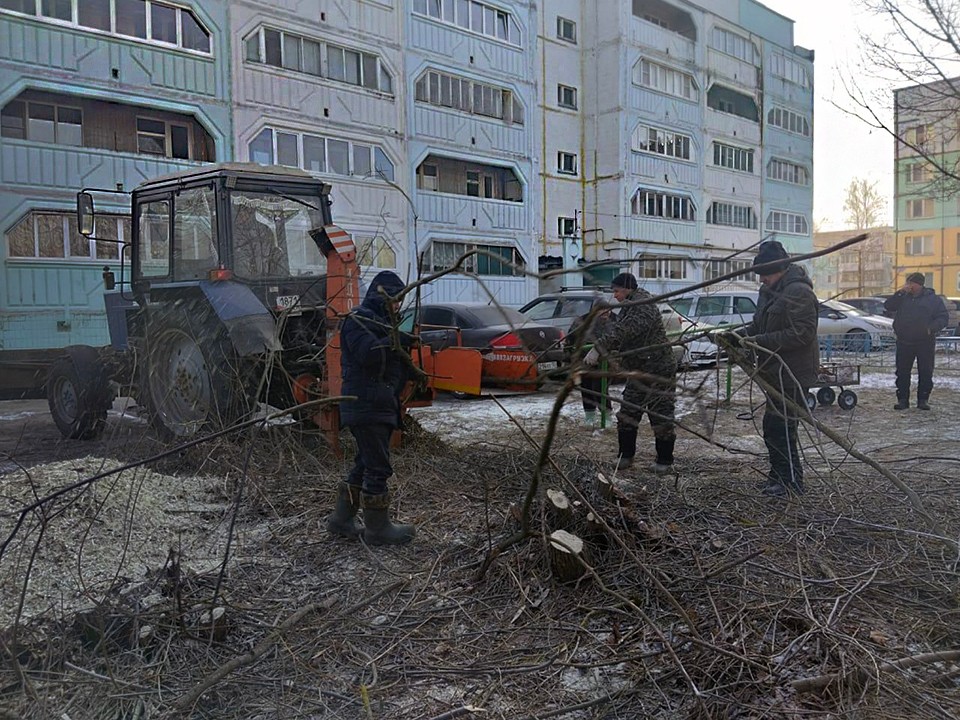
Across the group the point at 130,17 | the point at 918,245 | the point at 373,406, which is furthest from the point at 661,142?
the point at 373,406

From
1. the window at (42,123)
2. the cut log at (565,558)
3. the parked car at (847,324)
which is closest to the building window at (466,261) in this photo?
the parked car at (847,324)

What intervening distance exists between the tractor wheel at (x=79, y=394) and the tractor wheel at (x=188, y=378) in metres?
1.10

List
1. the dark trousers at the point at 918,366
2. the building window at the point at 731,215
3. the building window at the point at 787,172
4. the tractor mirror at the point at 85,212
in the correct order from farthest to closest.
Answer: the building window at the point at 787,172
the building window at the point at 731,215
the dark trousers at the point at 918,366
the tractor mirror at the point at 85,212

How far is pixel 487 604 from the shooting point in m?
3.63

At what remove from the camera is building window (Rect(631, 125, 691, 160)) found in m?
28.2

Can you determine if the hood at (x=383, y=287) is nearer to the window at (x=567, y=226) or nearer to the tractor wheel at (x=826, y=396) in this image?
the tractor wheel at (x=826, y=396)

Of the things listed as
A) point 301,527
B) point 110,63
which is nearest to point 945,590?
point 301,527

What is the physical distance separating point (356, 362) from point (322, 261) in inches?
118

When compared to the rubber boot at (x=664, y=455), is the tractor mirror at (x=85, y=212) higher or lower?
higher

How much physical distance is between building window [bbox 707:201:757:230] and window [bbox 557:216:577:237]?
7154mm

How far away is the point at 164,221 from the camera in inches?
273

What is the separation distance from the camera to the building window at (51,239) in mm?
15117

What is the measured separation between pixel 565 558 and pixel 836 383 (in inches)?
272

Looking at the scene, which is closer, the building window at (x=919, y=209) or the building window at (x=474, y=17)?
the building window at (x=474, y=17)
